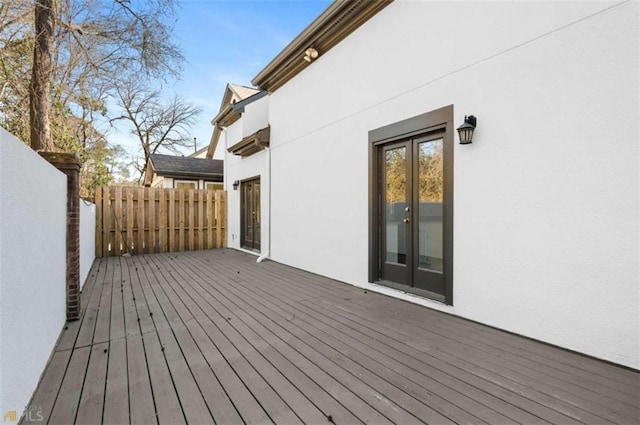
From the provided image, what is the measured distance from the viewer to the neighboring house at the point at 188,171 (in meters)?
12.1

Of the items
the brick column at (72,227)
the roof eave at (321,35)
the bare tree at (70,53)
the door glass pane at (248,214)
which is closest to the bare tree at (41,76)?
the bare tree at (70,53)

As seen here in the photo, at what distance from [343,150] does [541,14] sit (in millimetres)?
2973

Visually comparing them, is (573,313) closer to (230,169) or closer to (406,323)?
(406,323)

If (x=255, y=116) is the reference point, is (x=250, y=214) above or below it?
below

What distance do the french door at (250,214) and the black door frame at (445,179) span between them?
4.52m

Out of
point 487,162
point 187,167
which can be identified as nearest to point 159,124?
point 187,167

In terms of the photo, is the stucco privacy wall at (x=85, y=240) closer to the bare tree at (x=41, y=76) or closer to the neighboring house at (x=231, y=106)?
the bare tree at (x=41, y=76)

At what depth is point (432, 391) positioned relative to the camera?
2.01 meters

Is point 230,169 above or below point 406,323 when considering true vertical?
above

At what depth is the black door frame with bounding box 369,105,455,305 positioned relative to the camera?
11.4 ft

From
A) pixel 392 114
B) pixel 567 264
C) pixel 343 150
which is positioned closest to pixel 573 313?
pixel 567 264

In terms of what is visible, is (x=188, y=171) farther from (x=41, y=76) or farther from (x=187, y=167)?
(x=41, y=76)

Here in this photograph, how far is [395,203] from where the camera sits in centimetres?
430

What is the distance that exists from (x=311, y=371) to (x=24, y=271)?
2.01m
